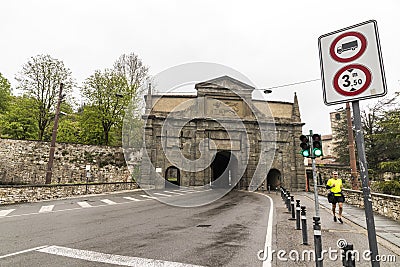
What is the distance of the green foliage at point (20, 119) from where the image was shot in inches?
1184

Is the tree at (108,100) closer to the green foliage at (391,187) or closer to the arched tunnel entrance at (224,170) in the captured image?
the arched tunnel entrance at (224,170)

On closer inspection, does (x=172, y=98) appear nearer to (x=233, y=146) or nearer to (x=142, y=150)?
(x=142, y=150)

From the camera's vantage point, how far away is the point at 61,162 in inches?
1109

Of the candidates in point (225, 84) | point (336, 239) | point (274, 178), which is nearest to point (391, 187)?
point (336, 239)

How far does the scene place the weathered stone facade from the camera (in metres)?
33.1

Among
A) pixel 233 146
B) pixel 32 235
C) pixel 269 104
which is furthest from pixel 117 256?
pixel 269 104

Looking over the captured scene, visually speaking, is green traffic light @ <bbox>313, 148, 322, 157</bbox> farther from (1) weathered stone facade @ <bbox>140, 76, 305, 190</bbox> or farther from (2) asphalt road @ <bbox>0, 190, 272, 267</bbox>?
(1) weathered stone facade @ <bbox>140, 76, 305, 190</bbox>

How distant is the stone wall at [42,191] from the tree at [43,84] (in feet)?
43.1

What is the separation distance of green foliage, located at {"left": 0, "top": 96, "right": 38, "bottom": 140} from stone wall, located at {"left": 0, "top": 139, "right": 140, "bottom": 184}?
505 cm

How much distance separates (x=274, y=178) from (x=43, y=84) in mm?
31581

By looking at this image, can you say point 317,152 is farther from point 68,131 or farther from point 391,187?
point 68,131

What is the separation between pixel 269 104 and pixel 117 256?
1400 inches

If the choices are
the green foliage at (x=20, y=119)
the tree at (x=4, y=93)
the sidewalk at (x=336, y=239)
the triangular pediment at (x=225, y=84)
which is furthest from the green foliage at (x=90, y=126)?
the sidewalk at (x=336, y=239)

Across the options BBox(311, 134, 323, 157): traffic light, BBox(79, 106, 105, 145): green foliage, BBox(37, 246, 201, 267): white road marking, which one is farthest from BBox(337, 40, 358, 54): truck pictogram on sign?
BBox(79, 106, 105, 145): green foliage
